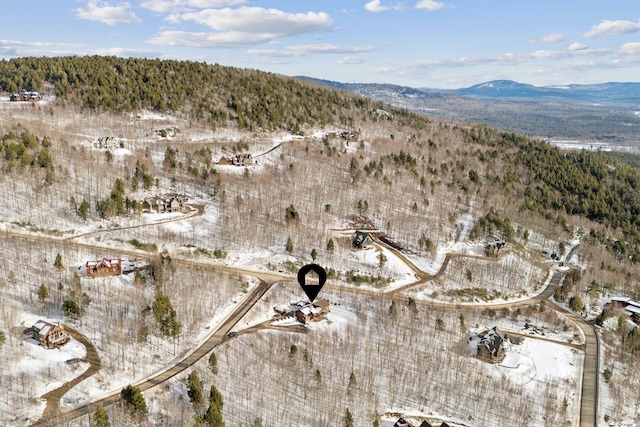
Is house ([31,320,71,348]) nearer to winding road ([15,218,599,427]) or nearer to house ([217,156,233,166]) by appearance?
winding road ([15,218,599,427])

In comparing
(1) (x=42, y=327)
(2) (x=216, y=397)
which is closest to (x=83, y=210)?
(1) (x=42, y=327)

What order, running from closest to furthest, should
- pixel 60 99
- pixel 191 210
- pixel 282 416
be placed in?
pixel 282 416
pixel 191 210
pixel 60 99

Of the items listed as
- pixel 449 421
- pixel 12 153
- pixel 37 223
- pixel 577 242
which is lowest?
pixel 449 421

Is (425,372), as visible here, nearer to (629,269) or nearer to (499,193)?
(629,269)

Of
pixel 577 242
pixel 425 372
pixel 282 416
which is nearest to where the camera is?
pixel 282 416

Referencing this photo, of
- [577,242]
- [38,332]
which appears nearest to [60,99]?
[38,332]

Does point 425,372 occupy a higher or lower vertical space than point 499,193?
lower

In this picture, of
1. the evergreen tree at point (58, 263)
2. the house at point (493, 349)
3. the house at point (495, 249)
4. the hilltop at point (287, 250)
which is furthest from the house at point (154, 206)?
the house at point (495, 249)
